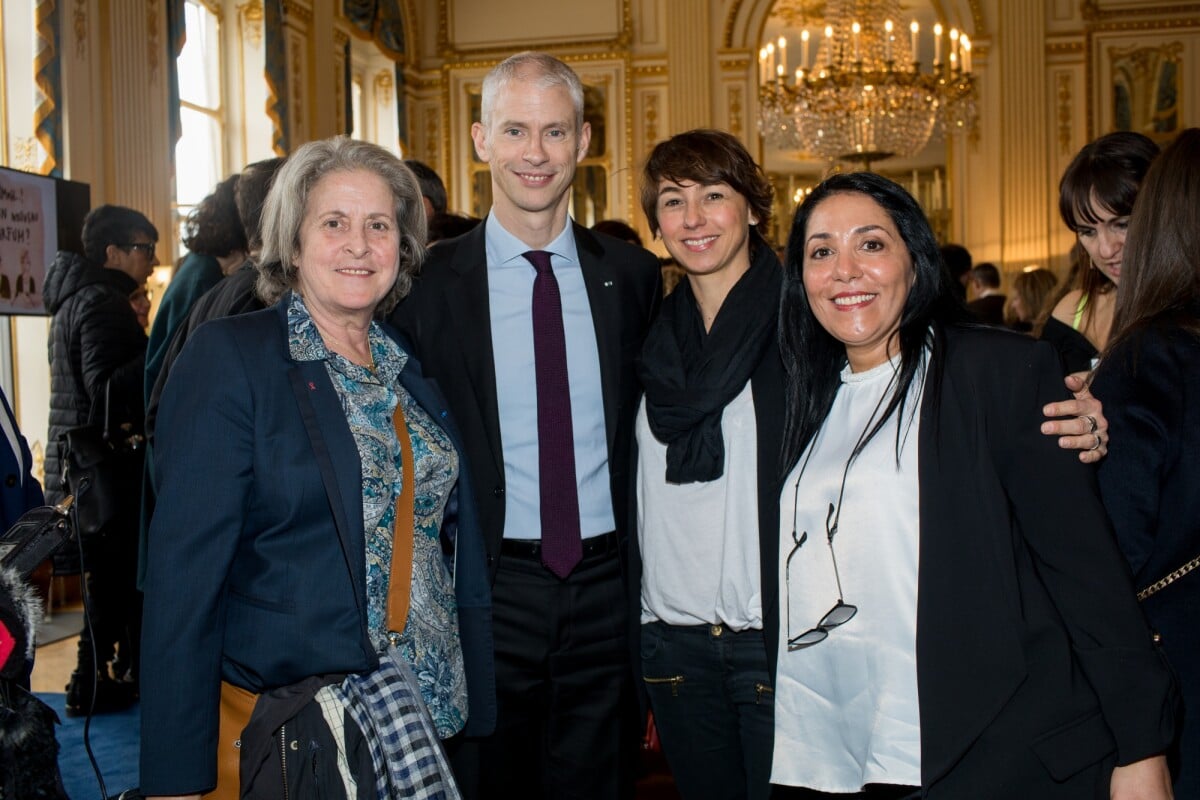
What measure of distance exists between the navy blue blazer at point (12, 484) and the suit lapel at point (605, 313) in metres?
1.21

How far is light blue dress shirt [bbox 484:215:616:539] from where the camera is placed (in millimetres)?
2424

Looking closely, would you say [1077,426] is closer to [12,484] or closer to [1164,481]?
[1164,481]

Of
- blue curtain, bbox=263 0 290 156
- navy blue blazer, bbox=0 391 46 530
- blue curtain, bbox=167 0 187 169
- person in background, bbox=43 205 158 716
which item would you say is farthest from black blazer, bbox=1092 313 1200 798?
blue curtain, bbox=263 0 290 156

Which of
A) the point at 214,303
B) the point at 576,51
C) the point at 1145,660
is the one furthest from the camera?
the point at 576,51

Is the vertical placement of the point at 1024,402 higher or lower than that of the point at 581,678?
higher

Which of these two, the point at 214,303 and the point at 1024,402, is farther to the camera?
the point at 214,303

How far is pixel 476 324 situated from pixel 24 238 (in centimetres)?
328

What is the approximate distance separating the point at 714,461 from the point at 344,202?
872 millimetres

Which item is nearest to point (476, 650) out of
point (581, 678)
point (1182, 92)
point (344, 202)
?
point (581, 678)

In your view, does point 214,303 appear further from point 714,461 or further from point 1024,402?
point 1024,402

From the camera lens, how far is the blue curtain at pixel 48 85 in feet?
21.0

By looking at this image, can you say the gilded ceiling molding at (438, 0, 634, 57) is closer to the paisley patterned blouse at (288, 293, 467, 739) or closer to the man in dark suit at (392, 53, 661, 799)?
the man in dark suit at (392, 53, 661, 799)

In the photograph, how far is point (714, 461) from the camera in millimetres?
2213

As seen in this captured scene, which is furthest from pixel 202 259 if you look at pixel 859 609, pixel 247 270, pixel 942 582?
pixel 942 582
